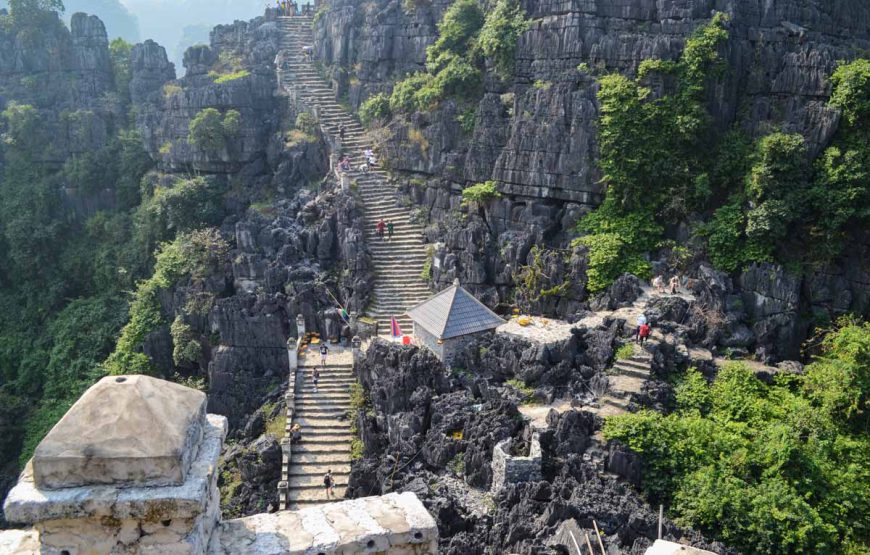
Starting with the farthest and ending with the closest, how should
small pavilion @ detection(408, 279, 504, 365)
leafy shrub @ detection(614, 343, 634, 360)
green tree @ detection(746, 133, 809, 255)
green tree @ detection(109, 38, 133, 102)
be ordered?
1. green tree @ detection(109, 38, 133, 102)
2. green tree @ detection(746, 133, 809, 255)
3. small pavilion @ detection(408, 279, 504, 365)
4. leafy shrub @ detection(614, 343, 634, 360)

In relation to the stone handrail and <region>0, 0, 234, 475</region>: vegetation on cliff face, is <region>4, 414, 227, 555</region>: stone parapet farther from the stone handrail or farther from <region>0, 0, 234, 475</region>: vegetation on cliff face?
<region>0, 0, 234, 475</region>: vegetation on cliff face

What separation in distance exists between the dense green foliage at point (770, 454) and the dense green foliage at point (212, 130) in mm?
22331

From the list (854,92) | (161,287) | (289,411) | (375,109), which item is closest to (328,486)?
(289,411)

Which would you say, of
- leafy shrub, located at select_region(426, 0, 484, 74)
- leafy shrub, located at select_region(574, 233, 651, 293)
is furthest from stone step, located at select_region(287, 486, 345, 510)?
leafy shrub, located at select_region(426, 0, 484, 74)

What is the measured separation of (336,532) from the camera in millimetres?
4824

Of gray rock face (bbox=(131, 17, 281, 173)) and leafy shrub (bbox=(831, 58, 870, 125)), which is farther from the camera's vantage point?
gray rock face (bbox=(131, 17, 281, 173))

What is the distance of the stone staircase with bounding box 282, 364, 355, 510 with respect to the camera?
58.1 ft

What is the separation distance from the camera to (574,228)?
22.3 metres

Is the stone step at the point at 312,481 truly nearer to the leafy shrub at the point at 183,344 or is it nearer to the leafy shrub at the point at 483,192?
the leafy shrub at the point at 183,344

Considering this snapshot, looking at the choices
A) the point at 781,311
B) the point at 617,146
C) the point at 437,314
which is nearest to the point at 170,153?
the point at 437,314

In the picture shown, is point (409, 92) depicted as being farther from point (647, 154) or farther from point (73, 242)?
point (73, 242)

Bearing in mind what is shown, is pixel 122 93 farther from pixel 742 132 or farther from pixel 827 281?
pixel 827 281

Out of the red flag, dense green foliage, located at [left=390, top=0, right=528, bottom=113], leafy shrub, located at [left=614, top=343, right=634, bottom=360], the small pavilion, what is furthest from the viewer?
dense green foliage, located at [left=390, top=0, right=528, bottom=113]

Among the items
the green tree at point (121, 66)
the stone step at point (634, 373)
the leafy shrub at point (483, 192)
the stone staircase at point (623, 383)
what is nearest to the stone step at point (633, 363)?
the stone staircase at point (623, 383)
